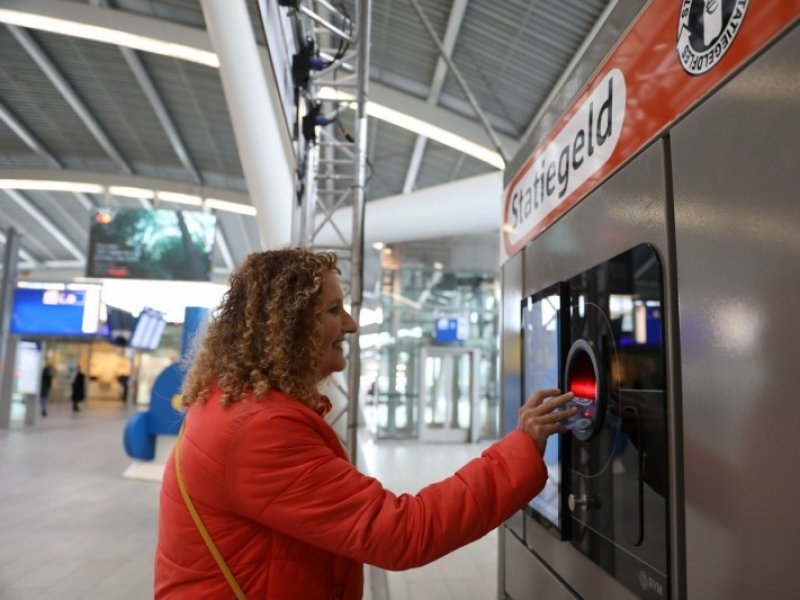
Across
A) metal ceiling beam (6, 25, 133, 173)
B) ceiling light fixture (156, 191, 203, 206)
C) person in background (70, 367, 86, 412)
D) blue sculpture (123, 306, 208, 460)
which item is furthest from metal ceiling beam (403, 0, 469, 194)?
person in background (70, 367, 86, 412)

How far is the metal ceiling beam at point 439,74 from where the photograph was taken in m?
7.14

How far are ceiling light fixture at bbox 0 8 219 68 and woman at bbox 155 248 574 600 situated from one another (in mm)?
8251

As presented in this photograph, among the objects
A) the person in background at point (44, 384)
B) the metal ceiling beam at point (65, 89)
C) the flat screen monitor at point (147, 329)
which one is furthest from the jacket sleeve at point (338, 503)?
the flat screen monitor at point (147, 329)

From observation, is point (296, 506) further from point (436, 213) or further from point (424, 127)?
point (424, 127)

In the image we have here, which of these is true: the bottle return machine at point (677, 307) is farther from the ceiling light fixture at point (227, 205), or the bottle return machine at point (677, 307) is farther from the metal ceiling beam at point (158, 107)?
the ceiling light fixture at point (227, 205)

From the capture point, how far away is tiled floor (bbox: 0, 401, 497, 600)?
4605mm

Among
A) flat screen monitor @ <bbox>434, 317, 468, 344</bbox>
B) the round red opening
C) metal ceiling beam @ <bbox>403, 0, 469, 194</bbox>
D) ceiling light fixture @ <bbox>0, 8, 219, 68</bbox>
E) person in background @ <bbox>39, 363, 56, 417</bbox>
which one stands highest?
ceiling light fixture @ <bbox>0, 8, 219, 68</bbox>

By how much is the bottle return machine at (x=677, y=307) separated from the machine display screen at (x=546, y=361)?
0.01 metres

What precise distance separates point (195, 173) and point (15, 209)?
7724 mm

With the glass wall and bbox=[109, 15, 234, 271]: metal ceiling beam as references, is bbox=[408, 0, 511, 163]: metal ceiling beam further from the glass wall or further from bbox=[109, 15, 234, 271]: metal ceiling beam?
the glass wall

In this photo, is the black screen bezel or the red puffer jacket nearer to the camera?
the red puffer jacket

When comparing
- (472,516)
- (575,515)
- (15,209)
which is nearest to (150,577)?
(575,515)

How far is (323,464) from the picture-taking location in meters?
1.14

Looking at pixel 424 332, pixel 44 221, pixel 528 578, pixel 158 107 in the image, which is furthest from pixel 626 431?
pixel 44 221
